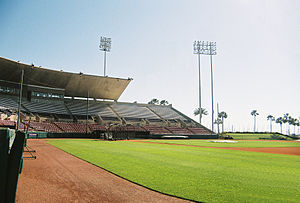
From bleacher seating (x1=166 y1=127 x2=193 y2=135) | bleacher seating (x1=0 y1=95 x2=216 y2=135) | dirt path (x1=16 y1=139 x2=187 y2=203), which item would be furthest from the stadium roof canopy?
dirt path (x1=16 y1=139 x2=187 y2=203)

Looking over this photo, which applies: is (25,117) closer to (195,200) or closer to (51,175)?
(51,175)

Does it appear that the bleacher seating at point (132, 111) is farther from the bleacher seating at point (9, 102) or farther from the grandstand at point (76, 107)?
the bleacher seating at point (9, 102)

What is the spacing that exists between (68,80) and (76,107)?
8426 millimetres

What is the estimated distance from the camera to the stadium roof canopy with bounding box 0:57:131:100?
1953 inches

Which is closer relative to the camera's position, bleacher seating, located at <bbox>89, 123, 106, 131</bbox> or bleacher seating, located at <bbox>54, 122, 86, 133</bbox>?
bleacher seating, located at <bbox>54, 122, 86, 133</bbox>

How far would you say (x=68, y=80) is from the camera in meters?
58.4

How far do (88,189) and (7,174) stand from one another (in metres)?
3.79

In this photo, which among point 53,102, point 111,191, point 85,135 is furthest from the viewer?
point 53,102

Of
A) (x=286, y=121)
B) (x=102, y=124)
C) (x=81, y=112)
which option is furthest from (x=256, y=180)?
(x=286, y=121)

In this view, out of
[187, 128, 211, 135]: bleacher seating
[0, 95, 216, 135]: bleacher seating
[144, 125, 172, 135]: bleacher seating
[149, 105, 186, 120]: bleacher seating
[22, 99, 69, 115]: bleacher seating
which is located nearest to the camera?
[0, 95, 216, 135]: bleacher seating

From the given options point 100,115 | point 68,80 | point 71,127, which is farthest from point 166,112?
point 71,127

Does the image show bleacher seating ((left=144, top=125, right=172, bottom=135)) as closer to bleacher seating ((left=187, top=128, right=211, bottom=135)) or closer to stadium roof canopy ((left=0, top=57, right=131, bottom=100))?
bleacher seating ((left=187, top=128, right=211, bottom=135))

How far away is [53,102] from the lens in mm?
60812

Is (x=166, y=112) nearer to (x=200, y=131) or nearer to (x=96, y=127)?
(x=200, y=131)
